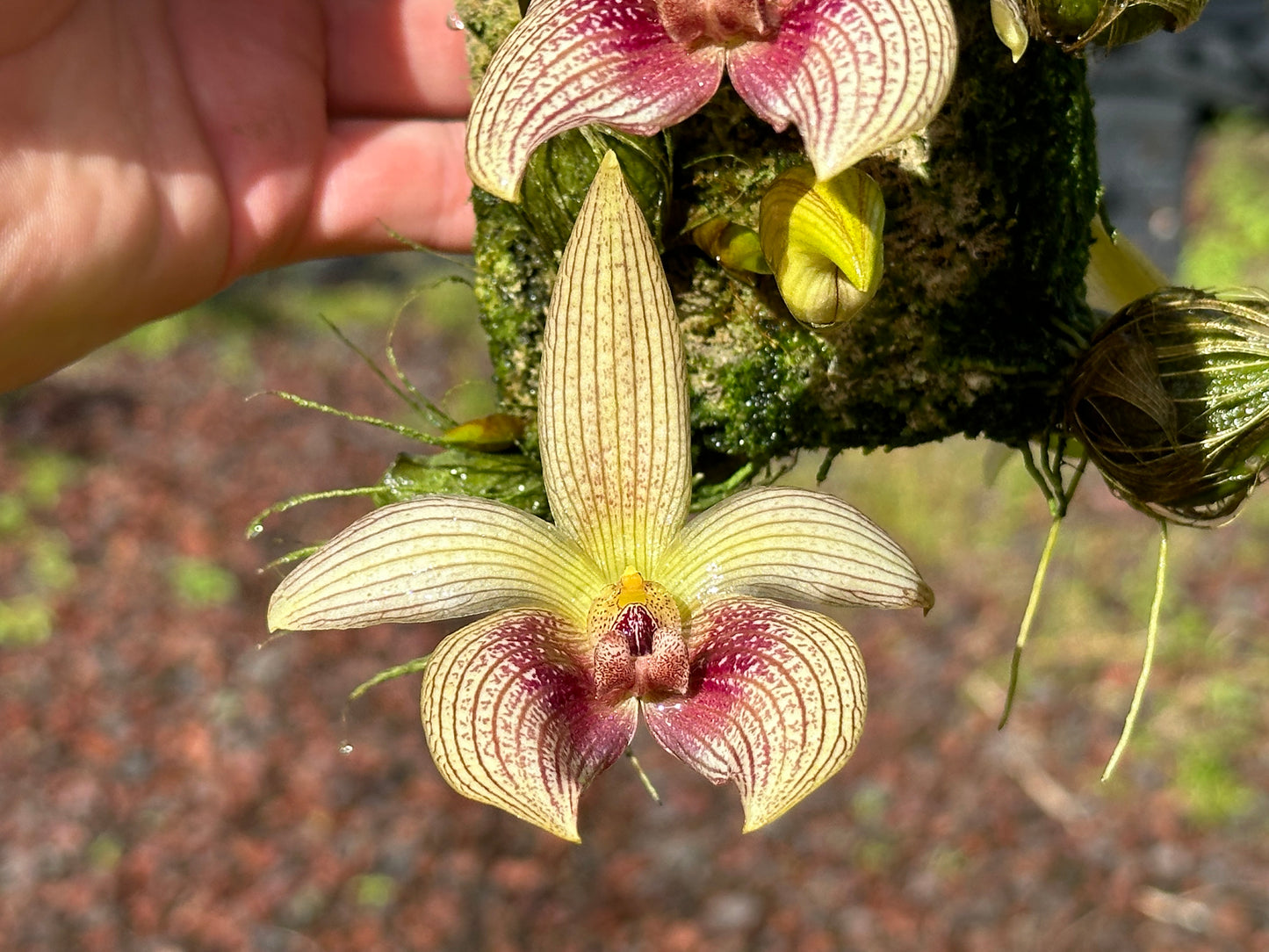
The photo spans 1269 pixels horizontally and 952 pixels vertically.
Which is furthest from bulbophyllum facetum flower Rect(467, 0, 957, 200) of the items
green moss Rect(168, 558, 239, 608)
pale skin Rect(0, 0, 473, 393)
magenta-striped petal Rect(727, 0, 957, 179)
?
green moss Rect(168, 558, 239, 608)

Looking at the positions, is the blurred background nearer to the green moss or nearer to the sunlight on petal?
the green moss

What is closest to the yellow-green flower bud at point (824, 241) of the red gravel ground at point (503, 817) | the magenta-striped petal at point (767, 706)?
the magenta-striped petal at point (767, 706)

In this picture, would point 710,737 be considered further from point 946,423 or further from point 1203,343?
point 1203,343

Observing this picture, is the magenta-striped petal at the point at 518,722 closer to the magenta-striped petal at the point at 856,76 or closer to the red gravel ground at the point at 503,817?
the magenta-striped petal at the point at 856,76

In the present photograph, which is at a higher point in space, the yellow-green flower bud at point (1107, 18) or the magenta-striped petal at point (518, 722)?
the yellow-green flower bud at point (1107, 18)

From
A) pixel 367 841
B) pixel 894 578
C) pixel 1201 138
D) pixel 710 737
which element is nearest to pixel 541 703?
pixel 710 737
